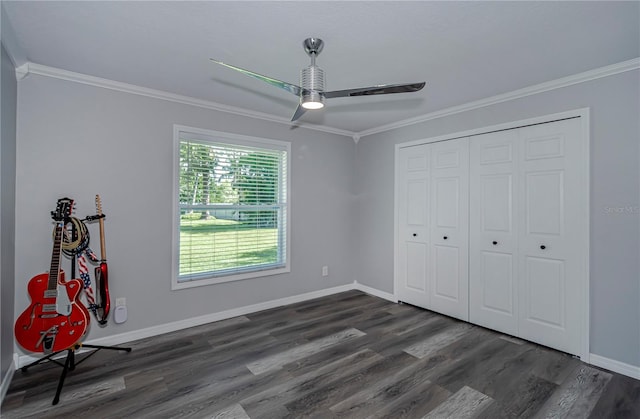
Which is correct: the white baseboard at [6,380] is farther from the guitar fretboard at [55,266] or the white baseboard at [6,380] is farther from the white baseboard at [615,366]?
the white baseboard at [615,366]

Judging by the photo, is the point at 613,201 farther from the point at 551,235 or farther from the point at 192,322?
the point at 192,322

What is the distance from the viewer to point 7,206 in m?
2.30

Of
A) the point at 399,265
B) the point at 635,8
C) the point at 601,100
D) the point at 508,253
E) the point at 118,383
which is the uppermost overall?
the point at 635,8

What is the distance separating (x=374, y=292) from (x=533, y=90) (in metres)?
3.15

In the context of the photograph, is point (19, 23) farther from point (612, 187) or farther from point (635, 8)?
point (612, 187)

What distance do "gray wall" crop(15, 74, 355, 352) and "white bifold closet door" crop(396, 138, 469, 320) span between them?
1641 millimetres

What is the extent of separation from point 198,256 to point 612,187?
12.9ft

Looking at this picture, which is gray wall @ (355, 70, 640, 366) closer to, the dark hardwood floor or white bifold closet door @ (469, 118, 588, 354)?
white bifold closet door @ (469, 118, 588, 354)

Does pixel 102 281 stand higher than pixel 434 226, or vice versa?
pixel 434 226

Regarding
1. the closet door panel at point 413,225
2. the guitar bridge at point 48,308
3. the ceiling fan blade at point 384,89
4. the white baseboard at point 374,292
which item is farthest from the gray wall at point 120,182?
the ceiling fan blade at point 384,89

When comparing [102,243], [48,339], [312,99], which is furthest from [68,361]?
[312,99]

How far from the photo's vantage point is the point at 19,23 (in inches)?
79.2

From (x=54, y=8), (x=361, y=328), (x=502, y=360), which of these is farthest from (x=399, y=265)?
(x=54, y=8)

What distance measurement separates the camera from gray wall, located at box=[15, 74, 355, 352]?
260 cm
